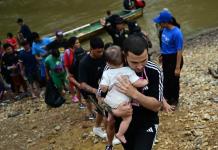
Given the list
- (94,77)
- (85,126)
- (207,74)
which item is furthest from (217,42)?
(94,77)

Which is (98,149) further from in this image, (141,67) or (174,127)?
(141,67)

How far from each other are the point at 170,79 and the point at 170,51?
63cm

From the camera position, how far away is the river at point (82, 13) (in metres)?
20.6

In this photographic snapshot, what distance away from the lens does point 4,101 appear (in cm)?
1236

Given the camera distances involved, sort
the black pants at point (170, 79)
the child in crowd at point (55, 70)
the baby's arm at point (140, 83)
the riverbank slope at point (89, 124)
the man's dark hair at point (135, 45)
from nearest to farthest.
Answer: the man's dark hair at point (135, 45) → the baby's arm at point (140, 83) → the riverbank slope at point (89, 124) → the black pants at point (170, 79) → the child in crowd at point (55, 70)

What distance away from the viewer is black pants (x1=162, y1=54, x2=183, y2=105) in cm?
779

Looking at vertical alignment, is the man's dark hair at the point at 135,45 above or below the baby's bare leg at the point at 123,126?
above

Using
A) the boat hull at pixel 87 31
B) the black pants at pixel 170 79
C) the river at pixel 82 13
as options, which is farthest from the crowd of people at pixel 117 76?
the river at pixel 82 13

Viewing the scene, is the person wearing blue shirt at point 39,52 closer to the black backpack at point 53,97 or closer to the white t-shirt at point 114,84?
the black backpack at point 53,97

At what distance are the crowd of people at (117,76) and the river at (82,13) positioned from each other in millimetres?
8660

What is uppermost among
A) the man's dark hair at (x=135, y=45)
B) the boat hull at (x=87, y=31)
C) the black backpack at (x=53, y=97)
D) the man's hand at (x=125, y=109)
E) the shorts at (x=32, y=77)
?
the man's dark hair at (x=135, y=45)

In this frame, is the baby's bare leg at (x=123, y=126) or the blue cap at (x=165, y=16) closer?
the baby's bare leg at (x=123, y=126)

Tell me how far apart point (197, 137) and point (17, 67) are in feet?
21.7

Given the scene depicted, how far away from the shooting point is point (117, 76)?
438 centimetres
